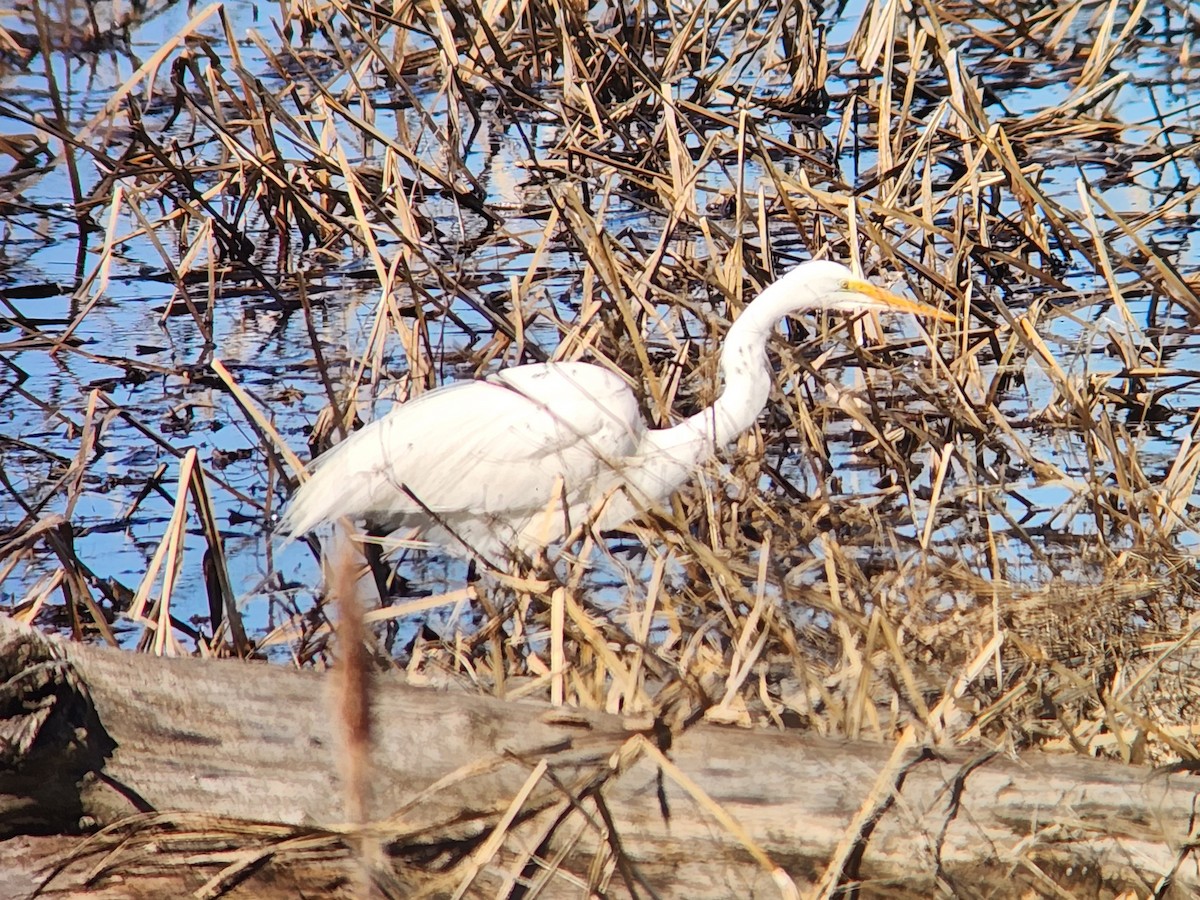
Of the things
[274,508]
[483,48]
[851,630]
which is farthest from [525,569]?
[483,48]

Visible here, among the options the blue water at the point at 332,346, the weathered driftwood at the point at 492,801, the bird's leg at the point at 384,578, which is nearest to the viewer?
the weathered driftwood at the point at 492,801

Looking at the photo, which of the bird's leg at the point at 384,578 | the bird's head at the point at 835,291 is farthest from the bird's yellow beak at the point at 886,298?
the bird's leg at the point at 384,578

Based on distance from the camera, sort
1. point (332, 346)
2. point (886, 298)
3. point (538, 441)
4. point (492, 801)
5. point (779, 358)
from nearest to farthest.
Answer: point (492, 801), point (886, 298), point (538, 441), point (779, 358), point (332, 346)

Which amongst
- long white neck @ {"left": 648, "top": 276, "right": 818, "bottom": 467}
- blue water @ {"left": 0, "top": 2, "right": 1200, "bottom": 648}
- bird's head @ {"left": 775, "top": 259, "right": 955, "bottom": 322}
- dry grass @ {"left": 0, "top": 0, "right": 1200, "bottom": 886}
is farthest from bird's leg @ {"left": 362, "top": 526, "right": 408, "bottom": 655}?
bird's head @ {"left": 775, "top": 259, "right": 955, "bottom": 322}

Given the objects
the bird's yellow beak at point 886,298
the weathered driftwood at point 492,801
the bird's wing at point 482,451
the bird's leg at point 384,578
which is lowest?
the weathered driftwood at point 492,801

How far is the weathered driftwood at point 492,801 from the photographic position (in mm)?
1688

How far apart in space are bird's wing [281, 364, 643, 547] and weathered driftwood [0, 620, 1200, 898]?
1.13 metres

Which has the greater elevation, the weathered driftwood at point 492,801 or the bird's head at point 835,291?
the bird's head at point 835,291

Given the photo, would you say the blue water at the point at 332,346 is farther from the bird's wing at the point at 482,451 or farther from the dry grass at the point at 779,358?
the bird's wing at the point at 482,451

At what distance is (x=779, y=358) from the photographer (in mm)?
3652

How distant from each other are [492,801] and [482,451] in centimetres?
148

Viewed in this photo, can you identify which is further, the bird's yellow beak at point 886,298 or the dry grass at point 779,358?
the bird's yellow beak at point 886,298

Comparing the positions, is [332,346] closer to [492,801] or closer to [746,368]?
[746,368]

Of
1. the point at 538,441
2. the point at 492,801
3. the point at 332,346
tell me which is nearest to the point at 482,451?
the point at 538,441
